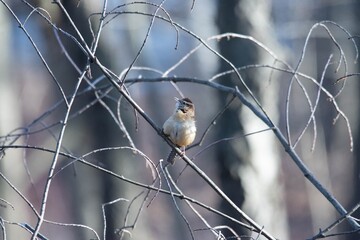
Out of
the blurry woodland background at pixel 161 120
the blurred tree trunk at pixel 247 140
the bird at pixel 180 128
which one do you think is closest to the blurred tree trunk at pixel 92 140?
the blurry woodland background at pixel 161 120

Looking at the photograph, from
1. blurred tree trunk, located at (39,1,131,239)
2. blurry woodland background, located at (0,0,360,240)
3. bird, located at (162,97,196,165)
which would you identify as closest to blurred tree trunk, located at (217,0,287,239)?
blurry woodland background, located at (0,0,360,240)

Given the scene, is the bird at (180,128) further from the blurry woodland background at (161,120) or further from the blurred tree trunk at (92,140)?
the blurred tree trunk at (92,140)

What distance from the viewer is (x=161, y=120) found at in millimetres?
10656

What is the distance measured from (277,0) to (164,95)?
310 centimetres

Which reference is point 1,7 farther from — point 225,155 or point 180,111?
point 180,111

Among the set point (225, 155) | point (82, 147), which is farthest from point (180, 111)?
point (82, 147)

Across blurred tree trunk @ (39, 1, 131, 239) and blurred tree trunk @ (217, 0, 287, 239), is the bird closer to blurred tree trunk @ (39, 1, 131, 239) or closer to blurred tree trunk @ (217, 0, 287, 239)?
blurred tree trunk @ (217, 0, 287, 239)

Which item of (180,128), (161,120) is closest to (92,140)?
(161,120)

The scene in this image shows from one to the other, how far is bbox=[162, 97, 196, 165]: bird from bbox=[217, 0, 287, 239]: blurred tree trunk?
2598mm

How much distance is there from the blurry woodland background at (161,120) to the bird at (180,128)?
108 millimetres

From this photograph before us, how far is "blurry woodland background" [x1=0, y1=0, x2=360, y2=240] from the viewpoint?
A: 8.18 feet

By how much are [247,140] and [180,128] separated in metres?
2.95

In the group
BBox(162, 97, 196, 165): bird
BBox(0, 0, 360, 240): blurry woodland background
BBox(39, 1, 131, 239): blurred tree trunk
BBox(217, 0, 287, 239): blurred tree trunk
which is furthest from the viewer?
BBox(39, 1, 131, 239): blurred tree trunk

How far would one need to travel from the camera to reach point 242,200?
598 cm
